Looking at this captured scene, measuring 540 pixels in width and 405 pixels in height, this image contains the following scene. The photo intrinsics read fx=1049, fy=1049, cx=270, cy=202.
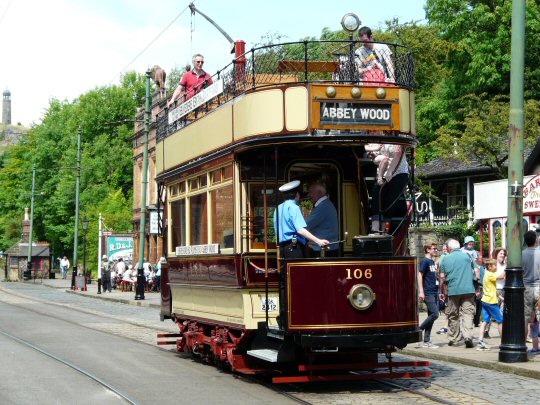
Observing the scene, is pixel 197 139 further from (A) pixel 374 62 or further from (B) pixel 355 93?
(B) pixel 355 93

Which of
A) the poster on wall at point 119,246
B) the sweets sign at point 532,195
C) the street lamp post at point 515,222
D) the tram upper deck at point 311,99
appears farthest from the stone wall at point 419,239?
the tram upper deck at point 311,99

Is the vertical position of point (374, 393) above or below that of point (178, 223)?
below

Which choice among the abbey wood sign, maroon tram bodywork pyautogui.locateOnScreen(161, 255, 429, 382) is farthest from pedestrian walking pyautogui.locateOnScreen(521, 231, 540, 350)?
the abbey wood sign

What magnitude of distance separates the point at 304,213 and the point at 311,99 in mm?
1865

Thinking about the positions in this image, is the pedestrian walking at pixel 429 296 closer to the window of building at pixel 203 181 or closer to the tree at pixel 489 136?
the window of building at pixel 203 181

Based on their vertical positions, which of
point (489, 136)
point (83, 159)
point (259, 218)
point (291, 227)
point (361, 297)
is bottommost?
point (361, 297)

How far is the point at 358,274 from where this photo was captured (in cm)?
1138

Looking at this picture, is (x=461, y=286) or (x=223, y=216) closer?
(x=223, y=216)

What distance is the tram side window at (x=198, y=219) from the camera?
14.1 metres

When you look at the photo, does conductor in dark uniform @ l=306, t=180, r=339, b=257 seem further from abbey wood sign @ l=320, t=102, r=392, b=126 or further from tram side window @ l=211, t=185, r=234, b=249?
tram side window @ l=211, t=185, r=234, b=249

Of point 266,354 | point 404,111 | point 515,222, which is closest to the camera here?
point 266,354

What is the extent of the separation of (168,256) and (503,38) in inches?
1480

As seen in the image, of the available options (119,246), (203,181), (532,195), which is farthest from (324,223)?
(119,246)

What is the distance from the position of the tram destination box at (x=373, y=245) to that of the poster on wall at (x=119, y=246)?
43.3m
